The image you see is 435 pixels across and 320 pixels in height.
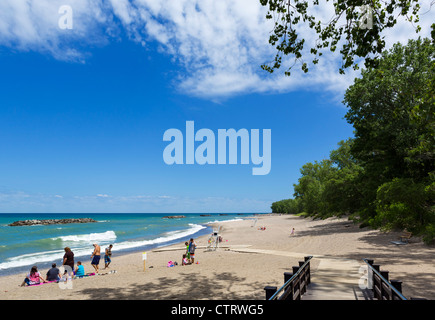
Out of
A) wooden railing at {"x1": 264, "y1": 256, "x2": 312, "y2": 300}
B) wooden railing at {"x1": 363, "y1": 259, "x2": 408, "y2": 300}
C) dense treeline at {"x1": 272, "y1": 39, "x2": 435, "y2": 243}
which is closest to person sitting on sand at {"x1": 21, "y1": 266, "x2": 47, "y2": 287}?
wooden railing at {"x1": 264, "y1": 256, "x2": 312, "y2": 300}

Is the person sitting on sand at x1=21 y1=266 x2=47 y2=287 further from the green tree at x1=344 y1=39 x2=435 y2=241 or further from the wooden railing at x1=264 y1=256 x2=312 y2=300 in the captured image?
the green tree at x1=344 y1=39 x2=435 y2=241

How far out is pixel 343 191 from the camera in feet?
128

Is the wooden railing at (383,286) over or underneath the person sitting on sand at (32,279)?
over

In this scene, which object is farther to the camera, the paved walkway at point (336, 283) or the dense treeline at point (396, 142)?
the dense treeline at point (396, 142)

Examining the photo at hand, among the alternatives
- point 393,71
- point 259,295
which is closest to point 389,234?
point 393,71

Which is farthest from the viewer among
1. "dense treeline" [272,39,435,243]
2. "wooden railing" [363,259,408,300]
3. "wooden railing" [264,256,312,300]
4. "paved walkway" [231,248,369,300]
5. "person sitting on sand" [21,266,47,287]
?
"dense treeline" [272,39,435,243]

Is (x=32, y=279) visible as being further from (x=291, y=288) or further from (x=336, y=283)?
(x=336, y=283)

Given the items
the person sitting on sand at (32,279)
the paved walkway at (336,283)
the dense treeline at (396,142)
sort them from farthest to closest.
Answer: the dense treeline at (396,142) < the person sitting on sand at (32,279) < the paved walkway at (336,283)

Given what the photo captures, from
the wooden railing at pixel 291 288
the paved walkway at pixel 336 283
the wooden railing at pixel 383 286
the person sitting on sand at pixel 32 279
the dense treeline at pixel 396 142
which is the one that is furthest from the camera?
the dense treeline at pixel 396 142

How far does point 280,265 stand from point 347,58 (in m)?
10.7

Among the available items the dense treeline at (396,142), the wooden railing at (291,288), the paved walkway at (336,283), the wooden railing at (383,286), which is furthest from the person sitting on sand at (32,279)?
the dense treeline at (396,142)

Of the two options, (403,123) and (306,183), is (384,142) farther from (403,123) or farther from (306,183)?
(306,183)

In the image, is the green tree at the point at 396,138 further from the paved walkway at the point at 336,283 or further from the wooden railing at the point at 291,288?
the wooden railing at the point at 291,288

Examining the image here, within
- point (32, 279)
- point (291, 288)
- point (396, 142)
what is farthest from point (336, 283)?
point (396, 142)
